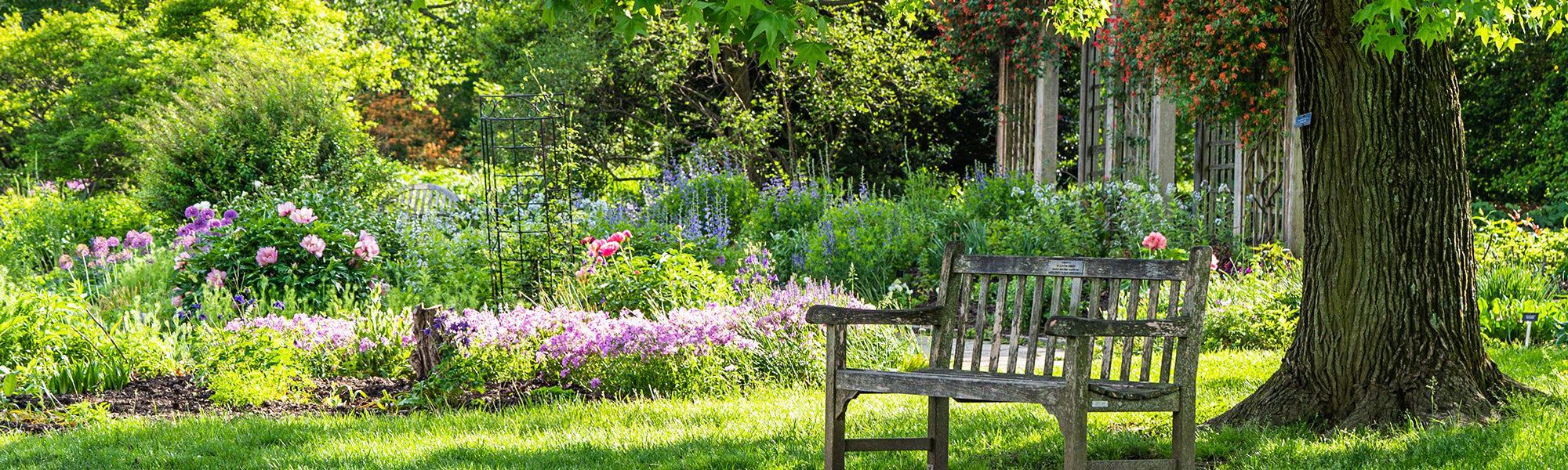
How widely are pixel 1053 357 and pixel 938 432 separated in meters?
0.40

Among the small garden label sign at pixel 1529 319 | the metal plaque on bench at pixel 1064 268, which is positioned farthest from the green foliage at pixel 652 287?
the small garden label sign at pixel 1529 319

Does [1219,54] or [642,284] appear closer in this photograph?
[642,284]

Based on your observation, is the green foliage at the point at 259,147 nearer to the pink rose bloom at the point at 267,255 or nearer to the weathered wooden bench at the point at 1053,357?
the pink rose bloom at the point at 267,255

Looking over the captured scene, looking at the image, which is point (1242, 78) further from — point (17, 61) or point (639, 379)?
point (17, 61)

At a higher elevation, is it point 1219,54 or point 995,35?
point 995,35

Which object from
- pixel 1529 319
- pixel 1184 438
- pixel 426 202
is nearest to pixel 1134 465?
pixel 1184 438

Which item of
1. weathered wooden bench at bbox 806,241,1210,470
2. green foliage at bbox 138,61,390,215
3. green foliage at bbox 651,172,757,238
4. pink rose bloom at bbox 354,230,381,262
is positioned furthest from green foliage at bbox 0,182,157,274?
weathered wooden bench at bbox 806,241,1210,470

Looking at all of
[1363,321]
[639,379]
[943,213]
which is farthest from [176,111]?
[1363,321]

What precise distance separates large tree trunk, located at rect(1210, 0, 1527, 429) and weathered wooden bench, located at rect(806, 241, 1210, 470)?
69 cm

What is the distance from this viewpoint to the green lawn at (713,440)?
11.0 feet

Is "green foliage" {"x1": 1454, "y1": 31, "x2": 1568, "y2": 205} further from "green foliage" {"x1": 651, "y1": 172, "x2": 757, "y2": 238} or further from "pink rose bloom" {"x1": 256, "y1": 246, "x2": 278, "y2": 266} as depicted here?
"pink rose bloom" {"x1": 256, "y1": 246, "x2": 278, "y2": 266}

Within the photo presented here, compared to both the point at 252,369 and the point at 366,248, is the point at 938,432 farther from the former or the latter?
the point at 366,248

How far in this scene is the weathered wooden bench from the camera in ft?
9.02

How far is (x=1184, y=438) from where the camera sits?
308 centimetres
